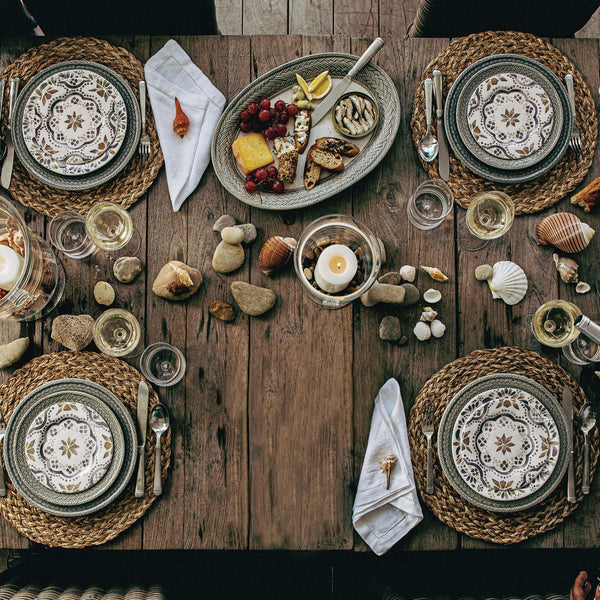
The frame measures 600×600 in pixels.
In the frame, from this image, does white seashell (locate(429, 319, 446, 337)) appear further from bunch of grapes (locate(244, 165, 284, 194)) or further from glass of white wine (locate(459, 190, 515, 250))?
bunch of grapes (locate(244, 165, 284, 194))

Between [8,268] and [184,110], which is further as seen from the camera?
[184,110]

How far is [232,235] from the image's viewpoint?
1.26 m

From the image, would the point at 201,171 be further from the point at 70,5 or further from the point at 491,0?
the point at 491,0

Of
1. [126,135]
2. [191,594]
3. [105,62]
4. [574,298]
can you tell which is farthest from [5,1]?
[191,594]

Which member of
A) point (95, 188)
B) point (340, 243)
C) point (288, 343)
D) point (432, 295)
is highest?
point (95, 188)

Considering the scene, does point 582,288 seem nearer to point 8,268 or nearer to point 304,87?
point 304,87

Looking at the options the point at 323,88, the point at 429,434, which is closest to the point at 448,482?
the point at 429,434

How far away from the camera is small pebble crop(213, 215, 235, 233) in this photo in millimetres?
1282

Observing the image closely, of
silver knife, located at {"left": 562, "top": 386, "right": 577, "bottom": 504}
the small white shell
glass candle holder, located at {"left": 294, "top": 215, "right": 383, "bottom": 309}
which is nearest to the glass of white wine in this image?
the small white shell

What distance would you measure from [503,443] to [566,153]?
736 mm

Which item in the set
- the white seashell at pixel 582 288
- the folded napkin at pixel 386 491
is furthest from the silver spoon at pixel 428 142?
the folded napkin at pixel 386 491

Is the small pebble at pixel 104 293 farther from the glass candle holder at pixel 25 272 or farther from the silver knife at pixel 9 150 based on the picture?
the silver knife at pixel 9 150

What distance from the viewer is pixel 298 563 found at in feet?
6.14

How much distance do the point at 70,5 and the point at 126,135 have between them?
0.43 metres
